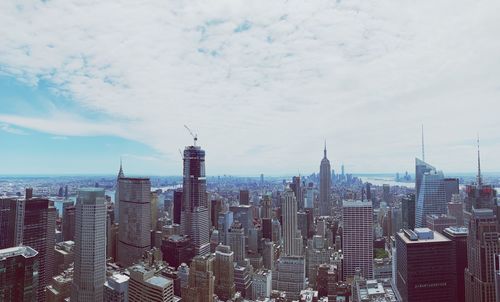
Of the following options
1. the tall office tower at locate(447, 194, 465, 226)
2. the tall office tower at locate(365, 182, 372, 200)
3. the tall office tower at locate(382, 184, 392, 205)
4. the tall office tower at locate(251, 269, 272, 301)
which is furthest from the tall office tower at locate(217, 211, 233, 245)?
the tall office tower at locate(382, 184, 392, 205)

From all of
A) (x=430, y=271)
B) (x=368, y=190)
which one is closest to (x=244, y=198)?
(x=368, y=190)

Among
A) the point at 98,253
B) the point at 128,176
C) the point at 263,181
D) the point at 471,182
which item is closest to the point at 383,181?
the point at 263,181

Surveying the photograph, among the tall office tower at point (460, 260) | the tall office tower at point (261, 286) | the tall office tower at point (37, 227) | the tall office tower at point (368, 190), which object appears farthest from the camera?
the tall office tower at point (368, 190)

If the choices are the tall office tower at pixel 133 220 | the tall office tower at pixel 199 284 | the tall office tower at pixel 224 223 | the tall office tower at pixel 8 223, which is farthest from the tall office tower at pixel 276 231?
the tall office tower at pixel 8 223

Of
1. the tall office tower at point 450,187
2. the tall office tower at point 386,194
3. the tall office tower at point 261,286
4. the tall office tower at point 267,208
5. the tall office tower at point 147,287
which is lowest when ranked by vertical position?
the tall office tower at point 261,286

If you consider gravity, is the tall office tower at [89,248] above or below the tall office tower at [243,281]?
above

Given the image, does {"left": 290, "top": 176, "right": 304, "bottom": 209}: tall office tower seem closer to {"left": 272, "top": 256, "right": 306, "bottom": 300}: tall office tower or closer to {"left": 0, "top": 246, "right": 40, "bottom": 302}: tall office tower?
{"left": 272, "top": 256, "right": 306, "bottom": 300}: tall office tower

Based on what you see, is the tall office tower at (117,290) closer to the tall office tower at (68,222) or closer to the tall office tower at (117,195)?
the tall office tower at (68,222)
